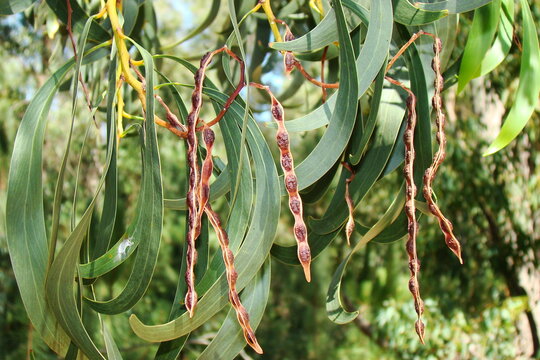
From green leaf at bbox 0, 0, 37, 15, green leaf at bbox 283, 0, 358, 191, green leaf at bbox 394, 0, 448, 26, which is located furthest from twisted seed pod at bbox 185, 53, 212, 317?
green leaf at bbox 0, 0, 37, 15

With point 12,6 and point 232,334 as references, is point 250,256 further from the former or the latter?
point 12,6

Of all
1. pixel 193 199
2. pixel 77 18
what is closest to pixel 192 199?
pixel 193 199

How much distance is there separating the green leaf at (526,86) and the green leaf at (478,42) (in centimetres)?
3

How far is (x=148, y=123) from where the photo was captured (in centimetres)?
52

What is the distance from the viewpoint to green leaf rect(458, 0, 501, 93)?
65cm

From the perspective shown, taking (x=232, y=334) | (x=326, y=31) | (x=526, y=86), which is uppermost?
(x=326, y=31)

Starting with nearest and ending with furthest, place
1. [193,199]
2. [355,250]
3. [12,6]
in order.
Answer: [193,199]
[355,250]
[12,6]

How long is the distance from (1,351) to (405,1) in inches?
83.3

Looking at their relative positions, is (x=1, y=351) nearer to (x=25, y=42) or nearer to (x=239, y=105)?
(x=25, y=42)

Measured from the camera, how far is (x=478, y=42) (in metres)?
0.65

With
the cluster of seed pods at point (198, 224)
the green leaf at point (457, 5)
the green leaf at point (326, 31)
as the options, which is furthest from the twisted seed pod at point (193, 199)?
the green leaf at point (457, 5)

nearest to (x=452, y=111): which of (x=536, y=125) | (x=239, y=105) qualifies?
(x=536, y=125)

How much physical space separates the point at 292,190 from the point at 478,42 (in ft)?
0.86

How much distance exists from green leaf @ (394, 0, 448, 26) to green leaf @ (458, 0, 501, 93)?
0.22ft
